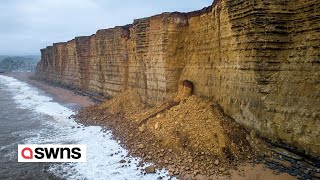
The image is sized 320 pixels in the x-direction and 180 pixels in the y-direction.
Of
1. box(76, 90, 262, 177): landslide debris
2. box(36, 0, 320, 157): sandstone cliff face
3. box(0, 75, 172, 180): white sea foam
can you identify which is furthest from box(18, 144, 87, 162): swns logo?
box(36, 0, 320, 157): sandstone cliff face

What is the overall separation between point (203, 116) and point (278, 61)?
476 centimetres

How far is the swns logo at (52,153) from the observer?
49.6 feet

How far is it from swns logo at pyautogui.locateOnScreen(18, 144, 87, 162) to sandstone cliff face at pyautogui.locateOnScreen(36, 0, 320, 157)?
7.24 metres

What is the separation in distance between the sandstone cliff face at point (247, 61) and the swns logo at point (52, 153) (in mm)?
7239

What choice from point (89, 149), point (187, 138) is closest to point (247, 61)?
point (187, 138)

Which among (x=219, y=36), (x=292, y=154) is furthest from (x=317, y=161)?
(x=219, y=36)

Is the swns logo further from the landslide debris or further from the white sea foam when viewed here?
the landslide debris

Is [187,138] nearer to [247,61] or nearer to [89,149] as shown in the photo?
[247,61]

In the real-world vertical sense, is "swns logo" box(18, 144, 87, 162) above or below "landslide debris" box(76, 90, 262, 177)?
below

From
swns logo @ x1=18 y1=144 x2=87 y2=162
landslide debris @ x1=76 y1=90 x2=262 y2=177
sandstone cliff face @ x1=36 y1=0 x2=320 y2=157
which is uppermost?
sandstone cliff face @ x1=36 y1=0 x2=320 y2=157

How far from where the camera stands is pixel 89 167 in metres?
13.9

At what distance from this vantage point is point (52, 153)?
16219mm

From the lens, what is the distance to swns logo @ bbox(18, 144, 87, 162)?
15.1m

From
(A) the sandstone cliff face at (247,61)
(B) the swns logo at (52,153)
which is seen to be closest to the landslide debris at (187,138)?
(A) the sandstone cliff face at (247,61)
